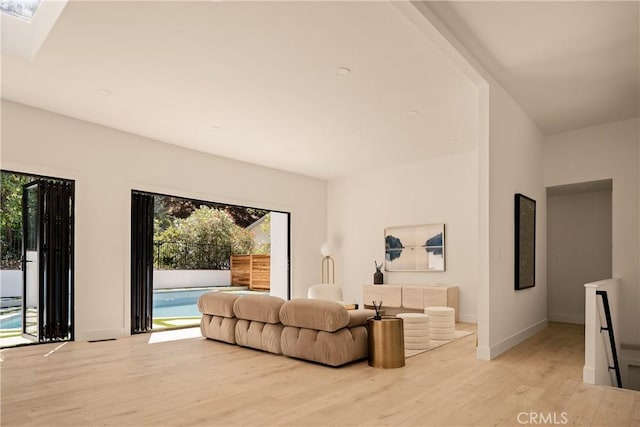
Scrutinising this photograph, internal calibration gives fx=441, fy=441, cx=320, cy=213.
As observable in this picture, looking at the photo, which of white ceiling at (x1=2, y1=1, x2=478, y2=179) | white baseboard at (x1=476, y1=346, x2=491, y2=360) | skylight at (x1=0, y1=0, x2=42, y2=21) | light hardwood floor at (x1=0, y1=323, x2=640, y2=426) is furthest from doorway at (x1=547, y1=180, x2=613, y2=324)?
skylight at (x1=0, y1=0, x2=42, y2=21)

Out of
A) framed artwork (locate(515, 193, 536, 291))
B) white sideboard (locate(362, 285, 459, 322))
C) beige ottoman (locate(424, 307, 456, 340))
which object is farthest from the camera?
Answer: white sideboard (locate(362, 285, 459, 322))

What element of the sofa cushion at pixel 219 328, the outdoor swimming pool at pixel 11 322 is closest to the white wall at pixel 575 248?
the sofa cushion at pixel 219 328

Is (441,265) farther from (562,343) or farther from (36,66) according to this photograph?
(36,66)

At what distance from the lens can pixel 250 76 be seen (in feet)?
14.2

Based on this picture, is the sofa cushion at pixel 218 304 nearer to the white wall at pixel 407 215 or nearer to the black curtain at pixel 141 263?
the black curtain at pixel 141 263

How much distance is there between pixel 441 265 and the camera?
7.62 m

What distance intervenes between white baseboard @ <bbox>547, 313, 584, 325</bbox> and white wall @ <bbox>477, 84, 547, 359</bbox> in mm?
1194

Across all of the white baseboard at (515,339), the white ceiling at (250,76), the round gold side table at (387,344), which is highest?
the white ceiling at (250,76)

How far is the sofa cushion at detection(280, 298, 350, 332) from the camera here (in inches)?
161

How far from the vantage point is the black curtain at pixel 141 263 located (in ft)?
20.1

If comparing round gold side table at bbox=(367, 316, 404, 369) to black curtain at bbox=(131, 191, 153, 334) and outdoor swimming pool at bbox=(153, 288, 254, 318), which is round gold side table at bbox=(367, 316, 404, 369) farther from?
outdoor swimming pool at bbox=(153, 288, 254, 318)

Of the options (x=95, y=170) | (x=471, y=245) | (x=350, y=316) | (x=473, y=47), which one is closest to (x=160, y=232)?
(x=95, y=170)

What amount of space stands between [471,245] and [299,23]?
515cm

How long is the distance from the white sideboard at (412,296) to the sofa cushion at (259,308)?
3236mm
